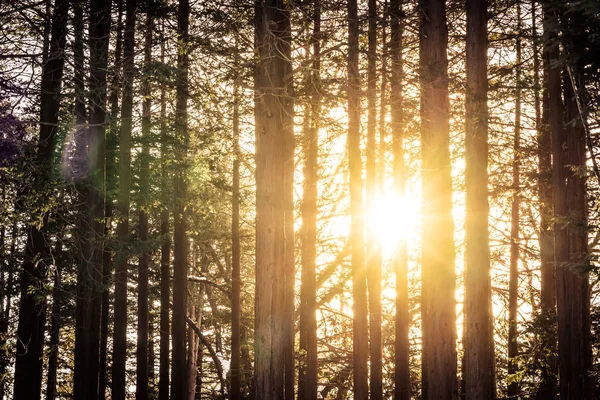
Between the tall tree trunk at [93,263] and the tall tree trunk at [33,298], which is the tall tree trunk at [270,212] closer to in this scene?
the tall tree trunk at [93,263]

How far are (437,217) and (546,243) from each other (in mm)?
6653

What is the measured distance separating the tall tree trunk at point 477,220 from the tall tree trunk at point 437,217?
393 millimetres

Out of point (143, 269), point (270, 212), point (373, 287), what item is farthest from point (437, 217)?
point (143, 269)

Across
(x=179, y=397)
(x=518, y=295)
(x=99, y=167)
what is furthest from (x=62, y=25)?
(x=518, y=295)

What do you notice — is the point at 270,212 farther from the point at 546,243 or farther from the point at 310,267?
the point at 546,243

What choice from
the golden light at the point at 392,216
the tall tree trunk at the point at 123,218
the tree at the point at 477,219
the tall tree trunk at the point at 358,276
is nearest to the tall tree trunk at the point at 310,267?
the tall tree trunk at the point at 358,276

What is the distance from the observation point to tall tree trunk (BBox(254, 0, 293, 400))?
8688 mm

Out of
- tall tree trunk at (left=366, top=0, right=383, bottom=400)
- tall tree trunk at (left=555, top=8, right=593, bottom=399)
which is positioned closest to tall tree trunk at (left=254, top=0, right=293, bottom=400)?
tall tree trunk at (left=366, top=0, right=383, bottom=400)

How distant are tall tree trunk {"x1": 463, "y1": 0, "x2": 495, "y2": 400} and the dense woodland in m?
0.04

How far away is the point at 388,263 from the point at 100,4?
11.2 meters

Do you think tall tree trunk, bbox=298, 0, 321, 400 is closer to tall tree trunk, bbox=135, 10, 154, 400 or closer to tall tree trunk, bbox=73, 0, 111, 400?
tall tree trunk, bbox=135, 10, 154, 400

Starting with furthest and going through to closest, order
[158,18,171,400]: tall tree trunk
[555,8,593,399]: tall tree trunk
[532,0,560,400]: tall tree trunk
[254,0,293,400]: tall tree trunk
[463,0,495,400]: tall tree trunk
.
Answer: [158,18,171,400]: tall tree trunk < [532,0,560,400]: tall tree trunk < [555,8,593,399]: tall tree trunk < [463,0,495,400]: tall tree trunk < [254,0,293,400]: tall tree trunk

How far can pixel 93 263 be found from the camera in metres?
12.0

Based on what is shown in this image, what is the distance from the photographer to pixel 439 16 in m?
9.55
